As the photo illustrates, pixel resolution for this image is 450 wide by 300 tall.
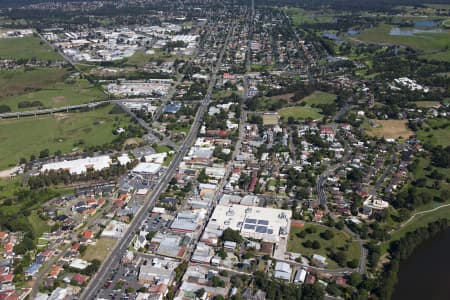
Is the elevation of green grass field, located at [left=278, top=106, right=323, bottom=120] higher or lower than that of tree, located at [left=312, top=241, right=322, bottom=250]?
higher

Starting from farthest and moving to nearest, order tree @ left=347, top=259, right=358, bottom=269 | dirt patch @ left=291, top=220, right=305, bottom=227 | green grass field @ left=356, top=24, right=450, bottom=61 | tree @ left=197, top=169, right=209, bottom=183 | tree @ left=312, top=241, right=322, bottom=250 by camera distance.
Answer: green grass field @ left=356, top=24, right=450, bottom=61, tree @ left=197, top=169, right=209, bottom=183, dirt patch @ left=291, top=220, right=305, bottom=227, tree @ left=312, top=241, right=322, bottom=250, tree @ left=347, top=259, right=358, bottom=269

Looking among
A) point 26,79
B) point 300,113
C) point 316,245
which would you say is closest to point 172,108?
point 300,113

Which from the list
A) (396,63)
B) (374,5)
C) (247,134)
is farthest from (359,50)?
(374,5)

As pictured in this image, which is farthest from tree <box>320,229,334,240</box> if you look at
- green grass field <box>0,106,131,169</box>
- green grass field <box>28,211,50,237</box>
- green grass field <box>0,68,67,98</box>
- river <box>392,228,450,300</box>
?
green grass field <box>0,68,67,98</box>

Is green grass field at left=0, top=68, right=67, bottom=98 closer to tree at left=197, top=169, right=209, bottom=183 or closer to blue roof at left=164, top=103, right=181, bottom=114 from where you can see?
blue roof at left=164, top=103, right=181, bottom=114

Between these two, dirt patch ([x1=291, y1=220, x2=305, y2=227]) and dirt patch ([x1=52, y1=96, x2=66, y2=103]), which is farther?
dirt patch ([x1=52, y1=96, x2=66, y2=103])

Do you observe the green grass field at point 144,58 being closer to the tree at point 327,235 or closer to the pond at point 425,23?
the tree at point 327,235

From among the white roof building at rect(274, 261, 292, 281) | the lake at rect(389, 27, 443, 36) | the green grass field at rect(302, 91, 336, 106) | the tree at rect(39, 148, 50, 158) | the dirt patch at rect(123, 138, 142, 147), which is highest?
the lake at rect(389, 27, 443, 36)

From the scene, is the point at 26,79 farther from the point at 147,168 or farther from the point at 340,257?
the point at 340,257
